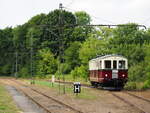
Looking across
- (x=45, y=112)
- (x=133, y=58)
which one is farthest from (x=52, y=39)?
(x=45, y=112)

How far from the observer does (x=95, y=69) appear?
117 ft

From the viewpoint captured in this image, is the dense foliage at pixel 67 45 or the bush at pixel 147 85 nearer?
the bush at pixel 147 85

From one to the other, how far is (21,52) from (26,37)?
4.45m

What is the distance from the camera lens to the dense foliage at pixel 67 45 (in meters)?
38.3

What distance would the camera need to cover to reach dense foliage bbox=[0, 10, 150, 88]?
126 ft

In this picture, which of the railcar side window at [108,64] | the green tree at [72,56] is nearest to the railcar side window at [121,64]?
the railcar side window at [108,64]

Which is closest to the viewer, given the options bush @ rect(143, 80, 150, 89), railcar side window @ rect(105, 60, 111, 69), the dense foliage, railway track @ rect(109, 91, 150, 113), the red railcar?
railway track @ rect(109, 91, 150, 113)

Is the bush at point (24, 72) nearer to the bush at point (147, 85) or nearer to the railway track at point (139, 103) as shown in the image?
the bush at point (147, 85)

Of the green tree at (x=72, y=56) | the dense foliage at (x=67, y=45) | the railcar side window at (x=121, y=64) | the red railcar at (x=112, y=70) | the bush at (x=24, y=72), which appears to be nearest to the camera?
the red railcar at (x=112, y=70)

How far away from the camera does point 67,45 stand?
256 ft

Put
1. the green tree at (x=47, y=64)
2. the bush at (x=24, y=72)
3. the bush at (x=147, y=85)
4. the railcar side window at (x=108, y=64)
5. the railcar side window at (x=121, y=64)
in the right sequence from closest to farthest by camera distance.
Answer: the railcar side window at (x=108, y=64), the bush at (x=147, y=85), the railcar side window at (x=121, y=64), the green tree at (x=47, y=64), the bush at (x=24, y=72)

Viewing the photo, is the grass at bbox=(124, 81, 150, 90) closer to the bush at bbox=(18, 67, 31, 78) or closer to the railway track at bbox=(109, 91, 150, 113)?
the railway track at bbox=(109, 91, 150, 113)

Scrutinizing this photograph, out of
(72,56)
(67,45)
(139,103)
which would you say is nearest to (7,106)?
(139,103)

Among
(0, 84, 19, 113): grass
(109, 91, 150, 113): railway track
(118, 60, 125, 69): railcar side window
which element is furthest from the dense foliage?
(109, 91, 150, 113): railway track
